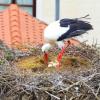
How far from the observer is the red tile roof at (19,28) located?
8727 mm

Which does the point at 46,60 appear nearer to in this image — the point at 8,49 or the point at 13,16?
the point at 8,49

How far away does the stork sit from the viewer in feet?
24.9

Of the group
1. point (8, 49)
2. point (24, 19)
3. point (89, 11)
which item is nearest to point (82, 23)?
point (8, 49)

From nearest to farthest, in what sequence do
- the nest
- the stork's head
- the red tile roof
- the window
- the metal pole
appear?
the nest, the stork's head, the red tile roof, the metal pole, the window

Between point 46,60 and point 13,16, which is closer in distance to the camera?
point 46,60

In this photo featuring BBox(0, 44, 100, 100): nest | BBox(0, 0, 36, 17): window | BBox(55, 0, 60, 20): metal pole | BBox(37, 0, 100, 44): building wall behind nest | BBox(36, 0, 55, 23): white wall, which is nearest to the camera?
BBox(0, 44, 100, 100): nest

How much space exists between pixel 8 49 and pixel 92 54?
0.67m

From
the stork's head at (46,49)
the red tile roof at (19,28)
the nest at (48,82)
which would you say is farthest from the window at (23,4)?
the nest at (48,82)

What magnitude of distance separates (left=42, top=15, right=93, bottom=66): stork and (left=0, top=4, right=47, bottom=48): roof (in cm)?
91

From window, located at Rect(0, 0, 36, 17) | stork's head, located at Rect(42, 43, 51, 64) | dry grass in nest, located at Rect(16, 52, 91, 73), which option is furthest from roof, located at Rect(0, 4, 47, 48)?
window, located at Rect(0, 0, 36, 17)

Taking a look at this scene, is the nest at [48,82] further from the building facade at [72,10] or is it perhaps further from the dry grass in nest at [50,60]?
the building facade at [72,10]

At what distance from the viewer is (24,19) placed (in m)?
9.12

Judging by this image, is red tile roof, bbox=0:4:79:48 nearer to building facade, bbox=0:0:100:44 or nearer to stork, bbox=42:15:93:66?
building facade, bbox=0:0:100:44

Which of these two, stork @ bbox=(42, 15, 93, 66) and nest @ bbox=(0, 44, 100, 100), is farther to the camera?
stork @ bbox=(42, 15, 93, 66)
